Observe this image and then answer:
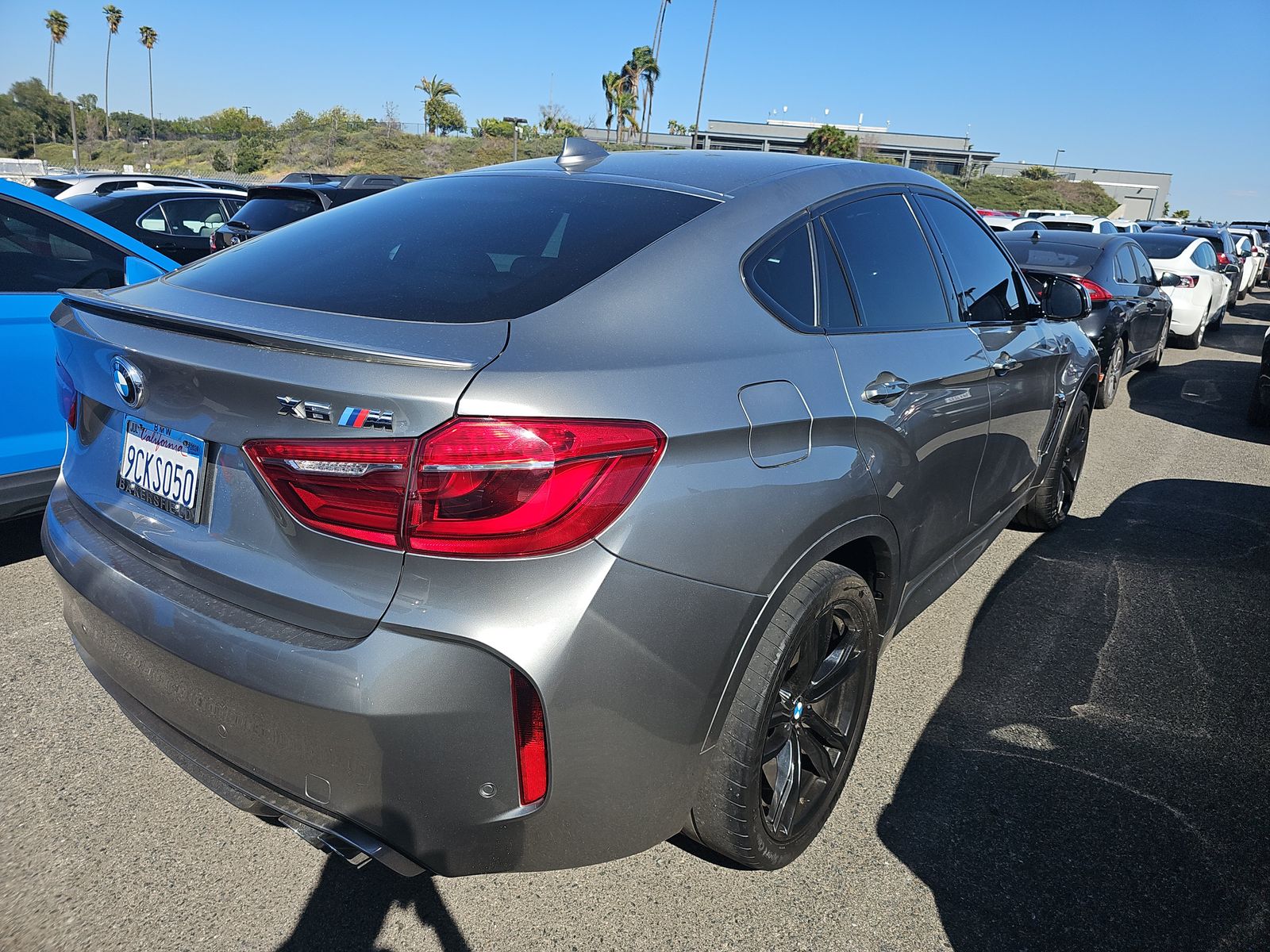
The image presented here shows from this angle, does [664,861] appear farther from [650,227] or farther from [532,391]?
[650,227]

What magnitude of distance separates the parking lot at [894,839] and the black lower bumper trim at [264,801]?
428mm

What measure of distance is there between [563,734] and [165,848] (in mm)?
1360

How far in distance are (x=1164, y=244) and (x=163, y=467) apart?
1356 centimetres

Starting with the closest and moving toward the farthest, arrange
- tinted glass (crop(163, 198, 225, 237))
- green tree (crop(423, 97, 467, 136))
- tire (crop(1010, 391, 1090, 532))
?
1. tire (crop(1010, 391, 1090, 532))
2. tinted glass (crop(163, 198, 225, 237))
3. green tree (crop(423, 97, 467, 136))

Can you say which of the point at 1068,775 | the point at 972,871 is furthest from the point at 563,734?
the point at 1068,775

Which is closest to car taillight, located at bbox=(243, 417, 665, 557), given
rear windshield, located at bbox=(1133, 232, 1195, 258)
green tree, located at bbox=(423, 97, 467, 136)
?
rear windshield, located at bbox=(1133, 232, 1195, 258)

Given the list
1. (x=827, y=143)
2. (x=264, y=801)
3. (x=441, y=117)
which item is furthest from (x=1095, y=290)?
(x=441, y=117)

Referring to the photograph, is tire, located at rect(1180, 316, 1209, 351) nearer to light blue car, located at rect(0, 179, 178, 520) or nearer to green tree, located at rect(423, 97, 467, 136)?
light blue car, located at rect(0, 179, 178, 520)

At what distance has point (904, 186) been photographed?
10.3ft

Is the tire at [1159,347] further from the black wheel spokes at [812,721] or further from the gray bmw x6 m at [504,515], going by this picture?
the black wheel spokes at [812,721]

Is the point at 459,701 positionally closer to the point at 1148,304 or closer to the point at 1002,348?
the point at 1002,348

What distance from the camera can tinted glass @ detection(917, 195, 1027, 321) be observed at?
10.8 ft

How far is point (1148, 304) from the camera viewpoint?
908 cm

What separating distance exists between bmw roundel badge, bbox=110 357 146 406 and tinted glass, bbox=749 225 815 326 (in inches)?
53.7
